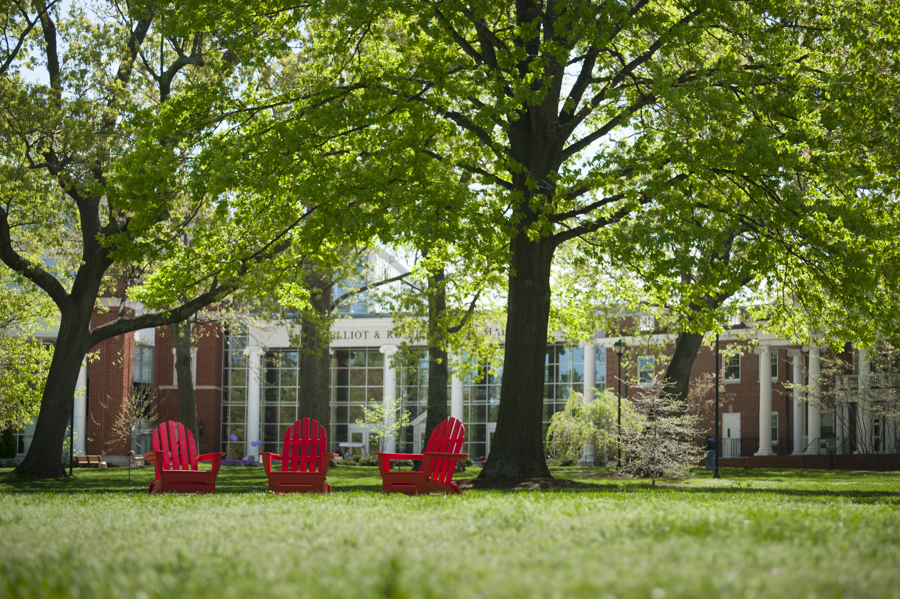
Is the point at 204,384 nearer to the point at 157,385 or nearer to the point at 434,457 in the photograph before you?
the point at 157,385

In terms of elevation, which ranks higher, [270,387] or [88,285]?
[88,285]

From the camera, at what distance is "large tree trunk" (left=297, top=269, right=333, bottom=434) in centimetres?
2402

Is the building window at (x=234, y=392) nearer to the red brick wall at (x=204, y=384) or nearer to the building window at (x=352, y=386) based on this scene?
the red brick wall at (x=204, y=384)

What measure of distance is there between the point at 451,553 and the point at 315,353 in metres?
20.2

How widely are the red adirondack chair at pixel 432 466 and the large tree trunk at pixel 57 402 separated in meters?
10.7

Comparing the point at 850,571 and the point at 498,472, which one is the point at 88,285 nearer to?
the point at 498,472

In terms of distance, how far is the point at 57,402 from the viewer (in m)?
18.4

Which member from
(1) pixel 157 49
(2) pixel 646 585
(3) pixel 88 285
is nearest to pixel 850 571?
(2) pixel 646 585

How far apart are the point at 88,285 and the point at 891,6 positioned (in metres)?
17.0

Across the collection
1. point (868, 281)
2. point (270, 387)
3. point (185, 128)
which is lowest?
point (270, 387)

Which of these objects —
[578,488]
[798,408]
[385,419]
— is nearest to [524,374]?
[578,488]

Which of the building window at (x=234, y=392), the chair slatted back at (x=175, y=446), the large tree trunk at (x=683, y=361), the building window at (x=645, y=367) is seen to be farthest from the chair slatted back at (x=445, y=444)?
the building window at (x=234, y=392)

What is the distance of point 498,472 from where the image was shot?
1369 cm

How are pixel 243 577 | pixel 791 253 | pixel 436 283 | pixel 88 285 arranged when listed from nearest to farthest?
pixel 243 577
pixel 791 253
pixel 88 285
pixel 436 283
